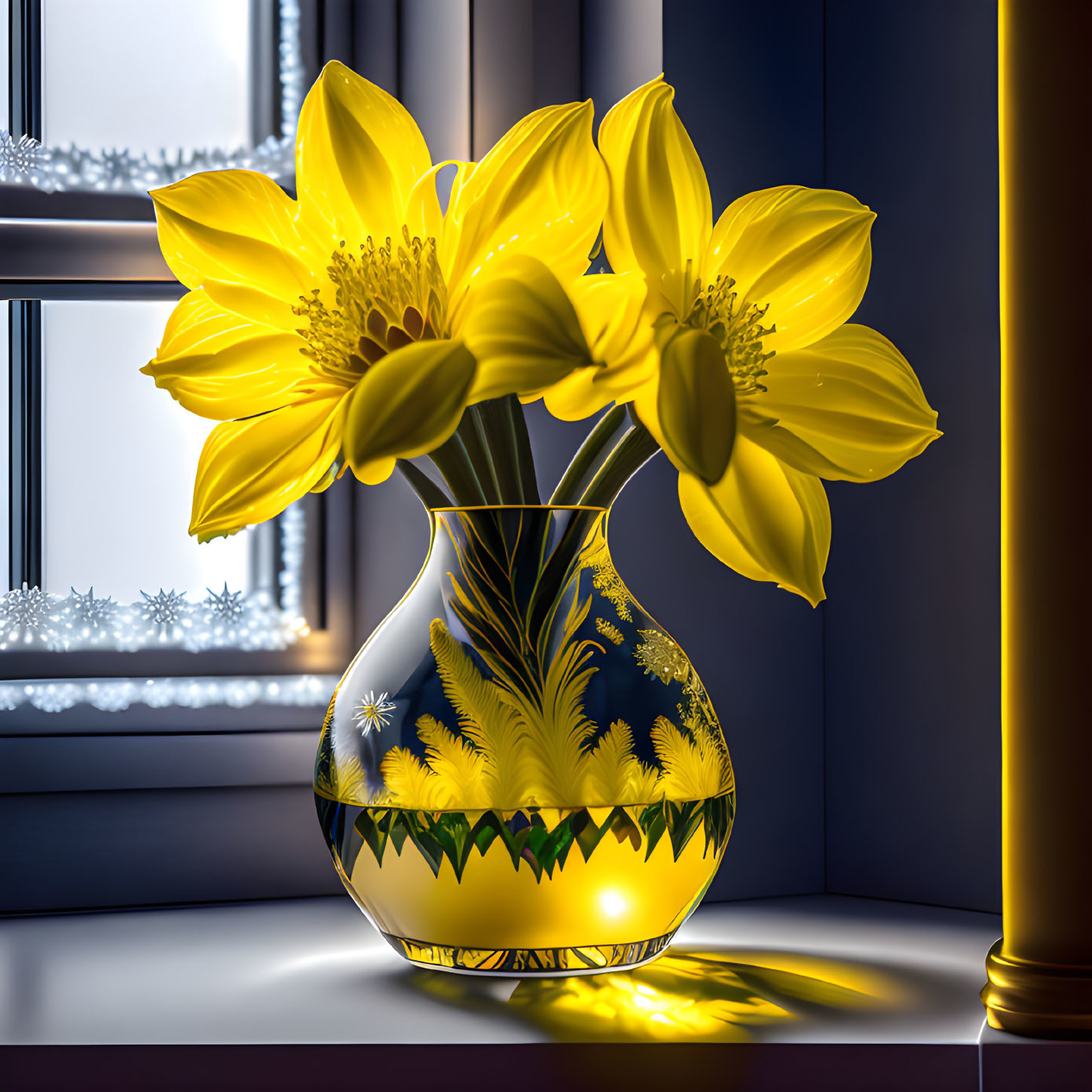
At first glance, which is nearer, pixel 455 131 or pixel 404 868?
pixel 404 868

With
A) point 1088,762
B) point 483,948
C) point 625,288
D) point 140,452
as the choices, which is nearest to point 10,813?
point 140,452

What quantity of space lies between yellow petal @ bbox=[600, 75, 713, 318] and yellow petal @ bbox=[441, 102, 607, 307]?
0.01 metres

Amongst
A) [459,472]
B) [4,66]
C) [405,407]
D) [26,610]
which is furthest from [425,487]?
[4,66]

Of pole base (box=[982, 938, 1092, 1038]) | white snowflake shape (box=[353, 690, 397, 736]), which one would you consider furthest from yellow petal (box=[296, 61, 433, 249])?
pole base (box=[982, 938, 1092, 1038])

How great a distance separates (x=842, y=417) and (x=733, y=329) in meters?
0.07

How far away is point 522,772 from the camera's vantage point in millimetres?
504

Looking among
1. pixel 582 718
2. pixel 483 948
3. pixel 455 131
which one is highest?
pixel 455 131

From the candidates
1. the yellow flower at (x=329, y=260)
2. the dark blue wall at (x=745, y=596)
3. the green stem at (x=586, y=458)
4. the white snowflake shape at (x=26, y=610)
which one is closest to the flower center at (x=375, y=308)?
the yellow flower at (x=329, y=260)

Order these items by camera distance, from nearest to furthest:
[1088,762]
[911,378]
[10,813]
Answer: [1088,762] → [911,378] → [10,813]

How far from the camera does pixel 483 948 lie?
0.51m

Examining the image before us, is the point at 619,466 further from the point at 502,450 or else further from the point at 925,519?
the point at 925,519

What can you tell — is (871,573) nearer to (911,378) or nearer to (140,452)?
(911,378)

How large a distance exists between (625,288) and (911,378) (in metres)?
0.15

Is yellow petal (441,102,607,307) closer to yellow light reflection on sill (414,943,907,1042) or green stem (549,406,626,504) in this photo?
green stem (549,406,626,504)
